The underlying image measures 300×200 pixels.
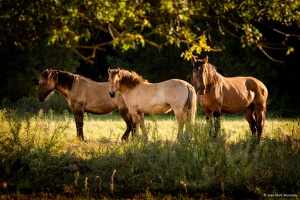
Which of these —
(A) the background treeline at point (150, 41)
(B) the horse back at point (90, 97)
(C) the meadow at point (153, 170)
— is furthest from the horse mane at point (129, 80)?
(C) the meadow at point (153, 170)

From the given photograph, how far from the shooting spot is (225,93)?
12.9m

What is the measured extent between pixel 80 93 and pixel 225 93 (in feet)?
12.4

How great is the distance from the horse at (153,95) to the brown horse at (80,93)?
3.68ft

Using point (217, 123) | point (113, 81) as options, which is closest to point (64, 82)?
point (113, 81)

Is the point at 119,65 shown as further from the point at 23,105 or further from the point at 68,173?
the point at 68,173

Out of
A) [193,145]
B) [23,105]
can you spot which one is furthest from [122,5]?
[23,105]

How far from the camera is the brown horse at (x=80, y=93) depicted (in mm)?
14023

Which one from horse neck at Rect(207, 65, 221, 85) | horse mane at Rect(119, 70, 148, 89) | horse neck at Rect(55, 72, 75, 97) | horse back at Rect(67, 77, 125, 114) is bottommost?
horse back at Rect(67, 77, 125, 114)

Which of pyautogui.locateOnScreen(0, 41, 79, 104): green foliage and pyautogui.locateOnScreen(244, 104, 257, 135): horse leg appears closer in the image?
pyautogui.locateOnScreen(244, 104, 257, 135): horse leg

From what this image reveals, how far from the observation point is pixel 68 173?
935 cm

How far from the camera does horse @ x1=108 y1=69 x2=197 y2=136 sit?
12.2m

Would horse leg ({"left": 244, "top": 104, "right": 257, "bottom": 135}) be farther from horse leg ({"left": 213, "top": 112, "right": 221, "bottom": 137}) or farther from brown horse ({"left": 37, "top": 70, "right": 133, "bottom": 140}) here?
brown horse ({"left": 37, "top": 70, "right": 133, "bottom": 140})

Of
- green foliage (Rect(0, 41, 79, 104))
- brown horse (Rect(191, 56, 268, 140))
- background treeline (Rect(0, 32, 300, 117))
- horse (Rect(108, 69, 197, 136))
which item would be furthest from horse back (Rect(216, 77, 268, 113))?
green foliage (Rect(0, 41, 79, 104))

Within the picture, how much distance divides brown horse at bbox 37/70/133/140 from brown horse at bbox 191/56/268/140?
2543 mm
